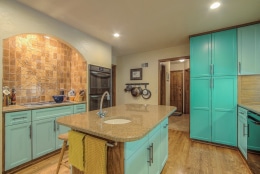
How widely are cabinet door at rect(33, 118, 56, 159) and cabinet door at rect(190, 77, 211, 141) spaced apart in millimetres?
2885

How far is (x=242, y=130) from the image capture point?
87.0 inches

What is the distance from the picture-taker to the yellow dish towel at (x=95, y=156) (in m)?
0.94

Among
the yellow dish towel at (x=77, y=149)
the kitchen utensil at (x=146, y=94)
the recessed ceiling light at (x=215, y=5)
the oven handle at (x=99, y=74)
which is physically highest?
the recessed ceiling light at (x=215, y=5)

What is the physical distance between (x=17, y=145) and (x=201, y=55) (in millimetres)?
3688

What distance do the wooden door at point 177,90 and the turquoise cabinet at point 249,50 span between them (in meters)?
3.81

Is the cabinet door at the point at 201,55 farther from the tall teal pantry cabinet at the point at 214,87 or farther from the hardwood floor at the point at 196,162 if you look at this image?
the hardwood floor at the point at 196,162

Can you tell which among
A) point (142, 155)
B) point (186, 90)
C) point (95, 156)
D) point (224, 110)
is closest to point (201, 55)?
point (224, 110)

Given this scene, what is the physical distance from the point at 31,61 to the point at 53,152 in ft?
5.88

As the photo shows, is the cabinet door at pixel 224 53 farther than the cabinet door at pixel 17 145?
Yes

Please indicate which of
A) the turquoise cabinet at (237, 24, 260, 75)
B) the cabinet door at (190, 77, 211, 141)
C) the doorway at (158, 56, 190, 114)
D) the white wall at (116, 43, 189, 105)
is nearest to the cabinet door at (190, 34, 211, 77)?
the cabinet door at (190, 77, 211, 141)

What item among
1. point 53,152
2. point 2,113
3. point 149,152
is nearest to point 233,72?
point 149,152

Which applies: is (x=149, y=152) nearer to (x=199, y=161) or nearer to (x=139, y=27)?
(x=199, y=161)

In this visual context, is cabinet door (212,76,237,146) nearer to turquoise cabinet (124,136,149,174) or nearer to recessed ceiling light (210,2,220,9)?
recessed ceiling light (210,2,220,9)

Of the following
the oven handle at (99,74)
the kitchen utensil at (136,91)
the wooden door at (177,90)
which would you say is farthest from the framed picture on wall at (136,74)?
the wooden door at (177,90)
